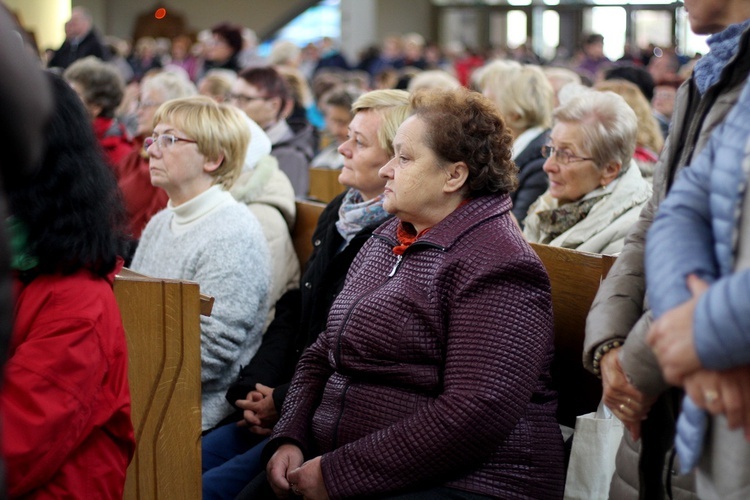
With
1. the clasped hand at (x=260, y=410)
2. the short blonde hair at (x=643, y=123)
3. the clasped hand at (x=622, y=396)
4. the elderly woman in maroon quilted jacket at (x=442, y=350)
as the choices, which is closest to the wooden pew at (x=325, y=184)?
the short blonde hair at (x=643, y=123)

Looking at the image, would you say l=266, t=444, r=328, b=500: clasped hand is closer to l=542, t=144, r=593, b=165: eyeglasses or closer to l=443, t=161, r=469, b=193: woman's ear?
l=443, t=161, r=469, b=193: woman's ear

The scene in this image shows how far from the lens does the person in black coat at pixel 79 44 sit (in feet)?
32.2

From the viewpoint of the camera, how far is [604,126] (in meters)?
3.30

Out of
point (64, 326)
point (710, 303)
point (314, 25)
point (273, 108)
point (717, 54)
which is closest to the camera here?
point (710, 303)

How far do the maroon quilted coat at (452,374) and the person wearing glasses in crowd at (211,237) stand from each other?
731 mm

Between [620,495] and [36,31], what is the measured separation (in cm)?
1648

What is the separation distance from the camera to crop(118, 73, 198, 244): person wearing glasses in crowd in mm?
4359

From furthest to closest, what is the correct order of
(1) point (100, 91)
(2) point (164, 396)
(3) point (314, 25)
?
(3) point (314, 25) < (1) point (100, 91) < (2) point (164, 396)

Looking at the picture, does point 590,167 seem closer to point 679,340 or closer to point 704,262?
point 704,262

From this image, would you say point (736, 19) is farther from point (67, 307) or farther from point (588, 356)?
point (67, 307)

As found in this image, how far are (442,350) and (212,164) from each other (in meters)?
1.38

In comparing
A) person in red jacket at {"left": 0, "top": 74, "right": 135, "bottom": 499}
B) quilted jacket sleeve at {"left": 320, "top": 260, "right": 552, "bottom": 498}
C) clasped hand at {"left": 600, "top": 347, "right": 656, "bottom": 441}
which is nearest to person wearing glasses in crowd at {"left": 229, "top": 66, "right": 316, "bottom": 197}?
quilted jacket sleeve at {"left": 320, "top": 260, "right": 552, "bottom": 498}

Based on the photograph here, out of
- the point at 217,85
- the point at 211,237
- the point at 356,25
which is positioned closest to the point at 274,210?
the point at 211,237

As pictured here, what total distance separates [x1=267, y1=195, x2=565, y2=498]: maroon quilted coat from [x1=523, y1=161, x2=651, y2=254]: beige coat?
820 mm
